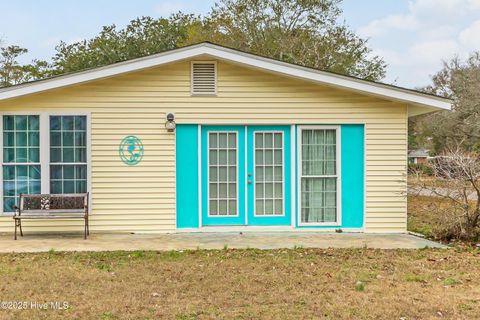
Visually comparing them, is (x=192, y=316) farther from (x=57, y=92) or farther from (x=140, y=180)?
(x=57, y=92)

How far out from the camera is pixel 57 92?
9.30 m

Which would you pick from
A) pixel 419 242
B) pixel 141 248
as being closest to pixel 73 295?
pixel 141 248

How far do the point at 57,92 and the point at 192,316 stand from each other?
243 inches

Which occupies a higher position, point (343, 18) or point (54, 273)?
point (343, 18)

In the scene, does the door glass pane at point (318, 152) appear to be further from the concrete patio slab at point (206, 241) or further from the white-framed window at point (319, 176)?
the concrete patio slab at point (206, 241)

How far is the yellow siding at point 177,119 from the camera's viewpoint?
9.41 metres

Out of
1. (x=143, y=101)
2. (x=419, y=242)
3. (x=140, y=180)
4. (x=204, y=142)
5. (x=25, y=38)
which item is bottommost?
(x=419, y=242)

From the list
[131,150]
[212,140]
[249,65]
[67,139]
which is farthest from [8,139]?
[249,65]

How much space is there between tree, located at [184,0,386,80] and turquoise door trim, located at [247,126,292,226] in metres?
17.6

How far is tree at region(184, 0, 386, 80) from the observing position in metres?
27.1

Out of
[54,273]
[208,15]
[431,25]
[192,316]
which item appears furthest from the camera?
[208,15]

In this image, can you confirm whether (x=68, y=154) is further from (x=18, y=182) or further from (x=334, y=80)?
(x=334, y=80)

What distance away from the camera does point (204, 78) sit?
9.53 m

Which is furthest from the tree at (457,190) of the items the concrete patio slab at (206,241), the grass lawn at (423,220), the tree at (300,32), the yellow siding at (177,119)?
the tree at (300,32)
